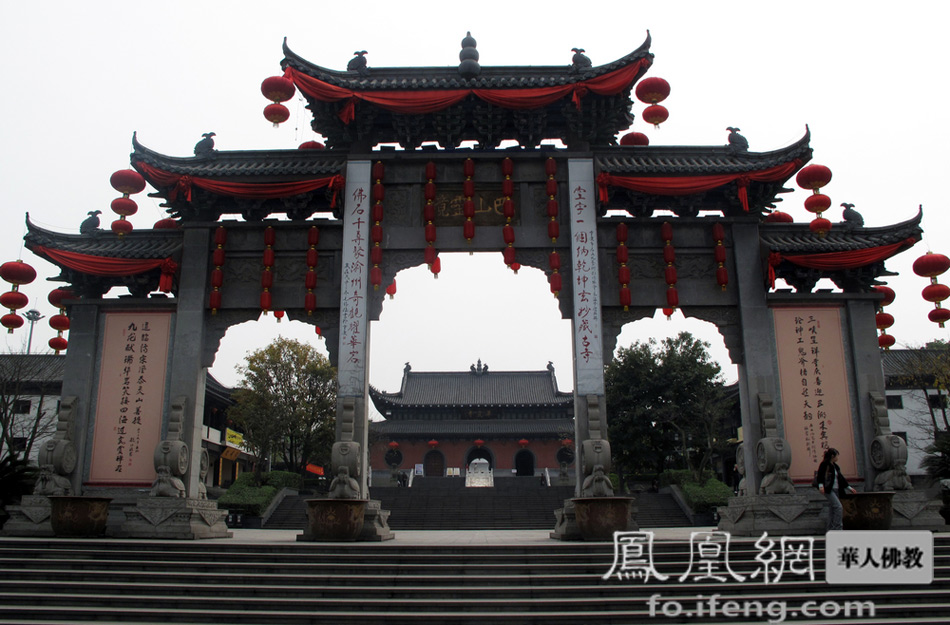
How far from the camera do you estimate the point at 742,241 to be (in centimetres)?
1220

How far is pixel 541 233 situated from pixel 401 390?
35978mm

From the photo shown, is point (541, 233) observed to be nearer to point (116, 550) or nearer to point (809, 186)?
point (809, 186)

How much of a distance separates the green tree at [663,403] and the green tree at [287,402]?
487 inches

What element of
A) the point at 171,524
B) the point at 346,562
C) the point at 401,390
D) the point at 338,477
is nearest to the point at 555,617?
the point at 346,562

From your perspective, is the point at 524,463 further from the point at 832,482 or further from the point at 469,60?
the point at 832,482

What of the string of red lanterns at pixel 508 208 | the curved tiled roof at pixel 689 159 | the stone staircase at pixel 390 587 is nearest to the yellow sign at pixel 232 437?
the string of red lanterns at pixel 508 208

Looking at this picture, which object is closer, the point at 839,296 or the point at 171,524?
the point at 171,524

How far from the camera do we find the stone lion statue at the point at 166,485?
10.7 meters

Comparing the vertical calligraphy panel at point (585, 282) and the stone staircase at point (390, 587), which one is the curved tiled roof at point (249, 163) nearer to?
the vertical calligraphy panel at point (585, 282)

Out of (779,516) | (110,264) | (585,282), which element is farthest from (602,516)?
(110,264)

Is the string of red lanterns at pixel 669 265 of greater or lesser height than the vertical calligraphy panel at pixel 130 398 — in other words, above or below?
above

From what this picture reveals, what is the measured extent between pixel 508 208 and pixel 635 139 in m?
2.89

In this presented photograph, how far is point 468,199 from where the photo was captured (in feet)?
40.2

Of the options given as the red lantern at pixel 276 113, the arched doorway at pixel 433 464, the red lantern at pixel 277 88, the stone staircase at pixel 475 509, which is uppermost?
the red lantern at pixel 277 88
